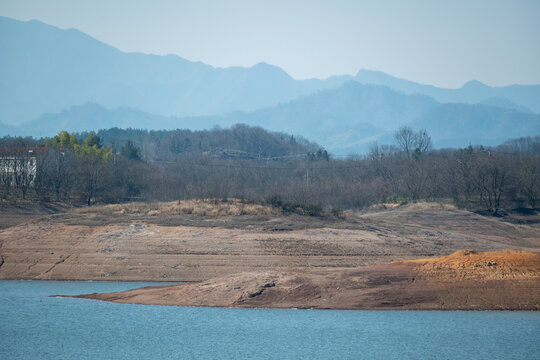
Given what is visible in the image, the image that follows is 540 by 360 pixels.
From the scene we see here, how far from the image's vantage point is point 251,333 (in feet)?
72.4

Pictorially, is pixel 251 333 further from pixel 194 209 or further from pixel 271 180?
pixel 271 180

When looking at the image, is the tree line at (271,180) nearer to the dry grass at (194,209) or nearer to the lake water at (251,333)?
the dry grass at (194,209)

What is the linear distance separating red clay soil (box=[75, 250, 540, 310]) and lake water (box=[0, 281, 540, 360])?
82 cm

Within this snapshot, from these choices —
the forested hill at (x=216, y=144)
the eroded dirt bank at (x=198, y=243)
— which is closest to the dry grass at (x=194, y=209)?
the eroded dirt bank at (x=198, y=243)

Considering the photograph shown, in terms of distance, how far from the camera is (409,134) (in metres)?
152

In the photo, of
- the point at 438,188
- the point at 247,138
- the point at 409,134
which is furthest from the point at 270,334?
the point at 247,138

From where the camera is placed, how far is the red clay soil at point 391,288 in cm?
2606

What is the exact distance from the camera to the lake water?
19.8m

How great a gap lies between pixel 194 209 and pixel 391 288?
23412mm

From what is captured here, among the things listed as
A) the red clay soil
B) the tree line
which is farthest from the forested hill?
the red clay soil

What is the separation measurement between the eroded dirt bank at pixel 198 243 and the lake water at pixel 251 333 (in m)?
8.93

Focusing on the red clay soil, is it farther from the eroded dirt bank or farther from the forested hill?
the forested hill

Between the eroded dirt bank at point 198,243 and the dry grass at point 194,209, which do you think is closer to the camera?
the eroded dirt bank at point 198,243

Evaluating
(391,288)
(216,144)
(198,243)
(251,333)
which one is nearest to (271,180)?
(198,243)
